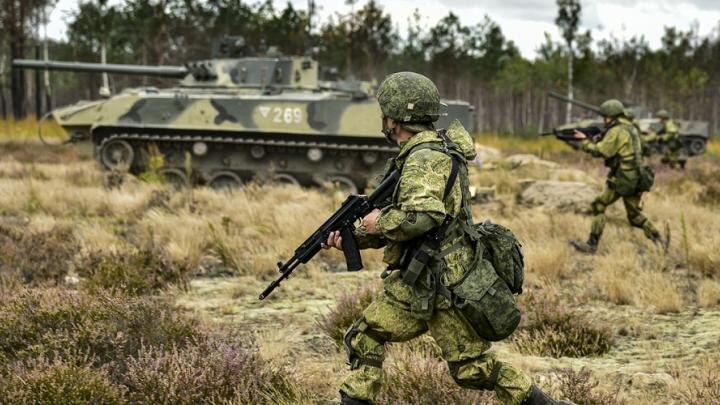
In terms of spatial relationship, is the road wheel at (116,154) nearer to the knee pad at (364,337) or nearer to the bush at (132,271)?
the bush at (132,271)

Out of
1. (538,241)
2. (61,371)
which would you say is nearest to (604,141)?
(538,241)

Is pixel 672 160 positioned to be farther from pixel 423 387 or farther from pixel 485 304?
pixel 485 304

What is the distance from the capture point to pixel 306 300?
6.91 meters

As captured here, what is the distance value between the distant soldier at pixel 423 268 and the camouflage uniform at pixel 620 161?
534 cm

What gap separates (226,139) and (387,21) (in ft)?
95.0

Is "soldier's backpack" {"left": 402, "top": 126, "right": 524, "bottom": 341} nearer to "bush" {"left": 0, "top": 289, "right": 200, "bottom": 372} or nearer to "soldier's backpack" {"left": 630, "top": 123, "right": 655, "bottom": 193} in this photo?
"bush" {"left": 0, "top": 289, "right": 200, "bottom": 372}

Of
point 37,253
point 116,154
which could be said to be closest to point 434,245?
point 37,253

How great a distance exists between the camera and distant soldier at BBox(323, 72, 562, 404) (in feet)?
11.3

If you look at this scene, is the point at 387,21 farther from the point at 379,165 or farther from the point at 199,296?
the point at 199,296

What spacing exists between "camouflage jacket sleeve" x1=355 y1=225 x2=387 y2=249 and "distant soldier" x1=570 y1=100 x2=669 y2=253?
5367 mm

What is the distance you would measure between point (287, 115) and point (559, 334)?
8.28 meters

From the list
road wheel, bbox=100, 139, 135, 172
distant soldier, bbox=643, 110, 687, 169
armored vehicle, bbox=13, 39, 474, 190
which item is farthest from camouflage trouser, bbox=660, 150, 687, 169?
road wheel, bbox=100, 139, 135, 172

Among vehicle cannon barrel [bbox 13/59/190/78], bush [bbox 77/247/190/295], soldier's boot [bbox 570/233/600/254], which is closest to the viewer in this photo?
bush [bbox 77/247/190/295]

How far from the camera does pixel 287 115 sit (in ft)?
42.7
